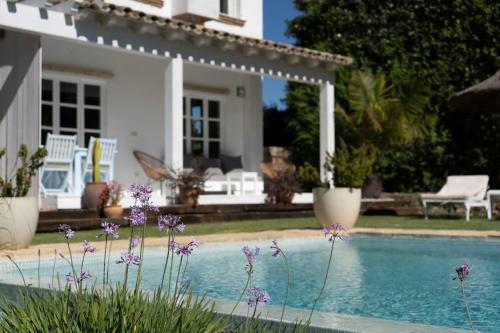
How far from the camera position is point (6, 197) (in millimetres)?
7387

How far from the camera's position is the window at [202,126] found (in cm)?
1569

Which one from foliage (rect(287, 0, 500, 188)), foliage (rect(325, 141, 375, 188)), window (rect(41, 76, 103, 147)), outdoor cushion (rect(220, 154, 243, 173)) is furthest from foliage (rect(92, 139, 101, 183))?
foliage (rect(287, 0, 500, 188))

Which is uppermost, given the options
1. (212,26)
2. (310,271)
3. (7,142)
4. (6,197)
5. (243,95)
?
(212,26)

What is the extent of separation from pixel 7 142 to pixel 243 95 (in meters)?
7.11

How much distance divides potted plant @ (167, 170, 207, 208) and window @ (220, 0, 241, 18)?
597 centimetres

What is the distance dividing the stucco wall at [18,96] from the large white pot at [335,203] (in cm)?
411

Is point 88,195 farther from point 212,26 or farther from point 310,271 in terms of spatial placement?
point 212,26

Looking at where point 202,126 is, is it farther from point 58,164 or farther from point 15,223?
point 15,223

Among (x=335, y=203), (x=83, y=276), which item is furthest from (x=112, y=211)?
(x=83, y=276)

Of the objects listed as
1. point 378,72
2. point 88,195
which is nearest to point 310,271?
point 88,195

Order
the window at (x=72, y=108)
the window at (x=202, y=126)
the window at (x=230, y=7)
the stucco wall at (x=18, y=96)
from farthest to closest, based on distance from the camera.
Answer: the window at (x=230, y=7) → the window at (x=202, y=126) → the window at (x=72, y=108) → the stucco wall at (x=18, y=96)

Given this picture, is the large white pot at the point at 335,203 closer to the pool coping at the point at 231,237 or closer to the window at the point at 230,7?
the pool coping at the point at 231,237

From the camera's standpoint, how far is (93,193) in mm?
11094

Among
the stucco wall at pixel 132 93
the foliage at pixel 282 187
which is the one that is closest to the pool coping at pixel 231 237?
the foliage at pixel 282 187
